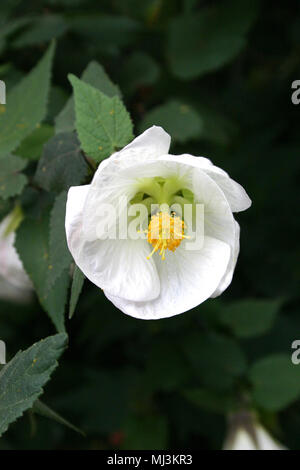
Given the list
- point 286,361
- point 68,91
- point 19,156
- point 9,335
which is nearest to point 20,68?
point 68,91

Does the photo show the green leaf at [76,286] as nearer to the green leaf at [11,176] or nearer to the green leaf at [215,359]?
the green leaf at [11,176]

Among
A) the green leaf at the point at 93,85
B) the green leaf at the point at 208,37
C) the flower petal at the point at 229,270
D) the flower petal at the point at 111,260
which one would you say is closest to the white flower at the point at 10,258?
the green leaf at the point at 93,85

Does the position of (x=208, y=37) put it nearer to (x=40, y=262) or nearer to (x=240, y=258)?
(x=240, y=258)

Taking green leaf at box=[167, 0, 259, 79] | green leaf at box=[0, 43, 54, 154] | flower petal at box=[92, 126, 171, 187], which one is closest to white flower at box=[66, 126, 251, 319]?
flower petal at box=[92, 126, 171, 187]

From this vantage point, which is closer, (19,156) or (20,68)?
(19,156)

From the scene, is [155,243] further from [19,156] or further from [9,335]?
[9,335]
